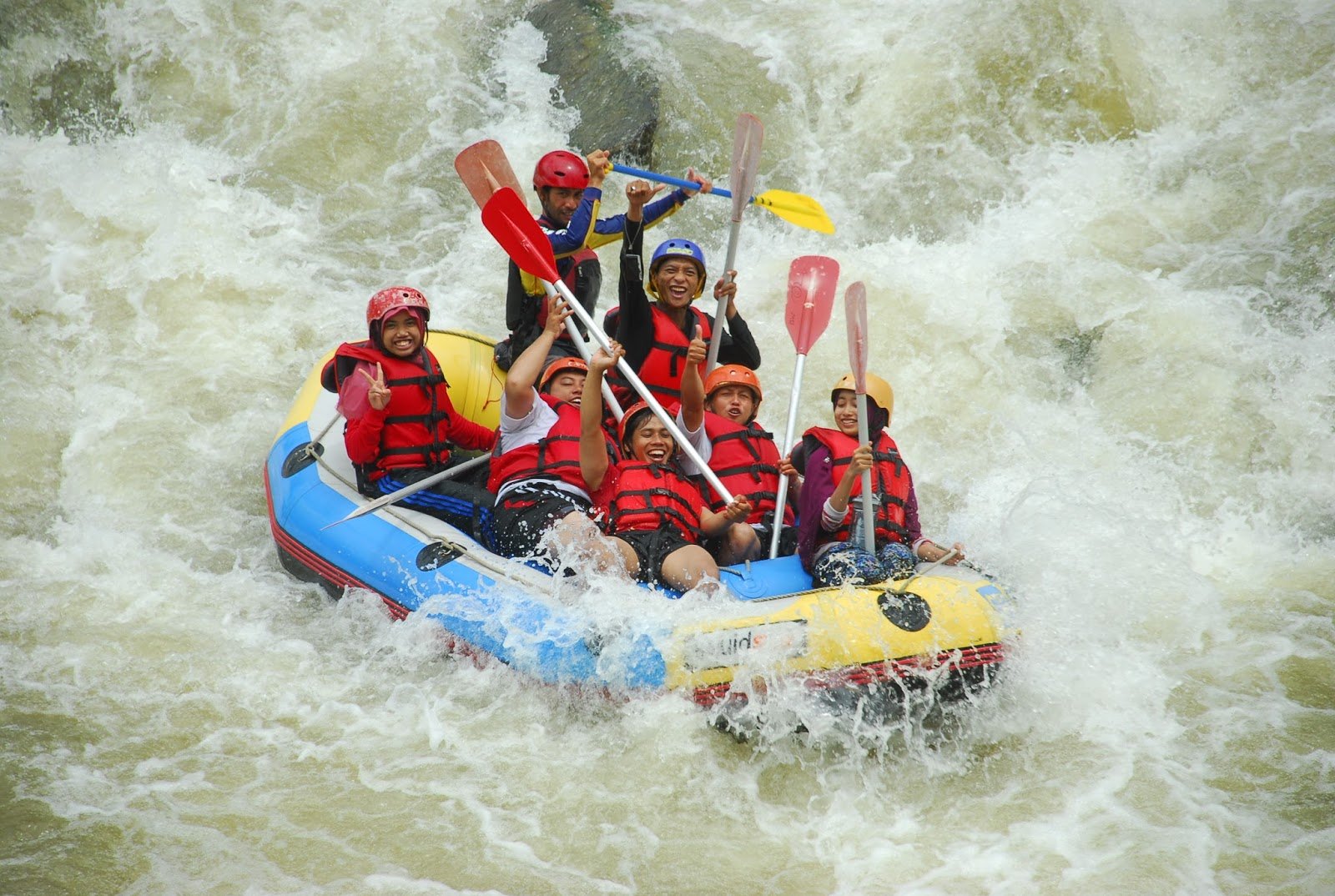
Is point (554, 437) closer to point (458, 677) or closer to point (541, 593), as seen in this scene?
point (541, 593)

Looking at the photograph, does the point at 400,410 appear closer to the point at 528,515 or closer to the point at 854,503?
the point at 528,515

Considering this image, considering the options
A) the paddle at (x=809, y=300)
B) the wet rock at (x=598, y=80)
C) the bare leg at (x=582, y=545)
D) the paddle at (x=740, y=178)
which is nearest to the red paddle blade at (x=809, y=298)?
the paddle at (x=809, y=300)

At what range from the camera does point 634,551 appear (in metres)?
3.91

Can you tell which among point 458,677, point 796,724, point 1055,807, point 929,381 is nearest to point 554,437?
point 458,677

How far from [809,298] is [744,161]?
0.66m

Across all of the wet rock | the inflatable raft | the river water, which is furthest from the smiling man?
the wet rock

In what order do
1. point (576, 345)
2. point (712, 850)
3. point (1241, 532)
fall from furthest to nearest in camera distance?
point (1241, 532)
point (576, 345)
point (712, 850)

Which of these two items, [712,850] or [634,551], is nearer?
[712,850]

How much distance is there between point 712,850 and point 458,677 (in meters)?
1.10

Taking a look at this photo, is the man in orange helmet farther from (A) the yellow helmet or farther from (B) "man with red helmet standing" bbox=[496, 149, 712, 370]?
(B) "man with red helmet standing" bbox=[496, 149, 712, 370]

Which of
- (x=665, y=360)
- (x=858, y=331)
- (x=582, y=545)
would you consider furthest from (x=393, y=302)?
(x=858, y=331)

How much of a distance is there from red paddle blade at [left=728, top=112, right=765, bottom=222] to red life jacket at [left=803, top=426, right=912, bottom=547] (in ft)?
3.47

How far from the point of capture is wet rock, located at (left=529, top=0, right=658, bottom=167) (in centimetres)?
734

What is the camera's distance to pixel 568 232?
467 centimetres
